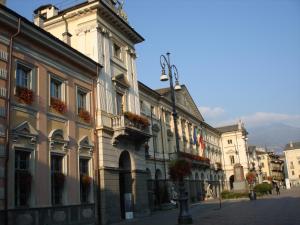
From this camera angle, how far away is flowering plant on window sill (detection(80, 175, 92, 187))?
22969mm

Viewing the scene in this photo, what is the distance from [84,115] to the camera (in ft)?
78.7

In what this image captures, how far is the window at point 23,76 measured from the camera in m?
19.2

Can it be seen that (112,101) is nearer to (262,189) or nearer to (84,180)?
(84,180)

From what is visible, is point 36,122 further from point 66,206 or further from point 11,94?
point 66,206

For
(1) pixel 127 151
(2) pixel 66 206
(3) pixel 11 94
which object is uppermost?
(3) pixel 11 94

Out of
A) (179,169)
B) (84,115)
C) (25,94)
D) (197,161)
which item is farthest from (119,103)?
(197,161)

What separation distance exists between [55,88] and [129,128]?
6506mm

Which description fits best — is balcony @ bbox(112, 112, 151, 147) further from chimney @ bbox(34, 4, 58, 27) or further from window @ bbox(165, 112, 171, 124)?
window @ bbox(165, 112, 171, 124)

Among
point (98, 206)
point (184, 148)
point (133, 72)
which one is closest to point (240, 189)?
point (184, 148)

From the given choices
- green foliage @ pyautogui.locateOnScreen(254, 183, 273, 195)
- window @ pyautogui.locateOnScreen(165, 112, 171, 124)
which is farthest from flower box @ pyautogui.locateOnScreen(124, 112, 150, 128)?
green foliage @ pyautogui.locateOnScreen(254, 183, 273, 195)

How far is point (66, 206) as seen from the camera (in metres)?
20.9

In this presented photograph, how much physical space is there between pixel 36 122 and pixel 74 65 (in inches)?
224

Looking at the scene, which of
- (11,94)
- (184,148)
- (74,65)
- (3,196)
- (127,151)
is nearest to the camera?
(3,196)

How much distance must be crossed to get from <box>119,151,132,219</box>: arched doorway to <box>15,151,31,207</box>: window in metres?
10.1
